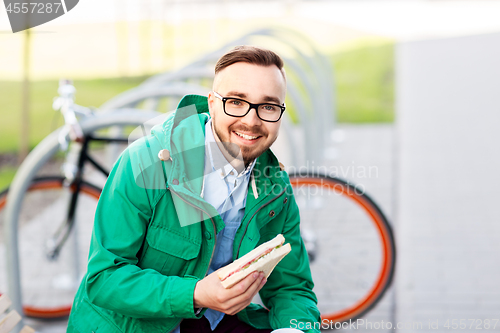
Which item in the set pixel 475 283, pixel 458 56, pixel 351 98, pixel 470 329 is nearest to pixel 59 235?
pixel 470 329

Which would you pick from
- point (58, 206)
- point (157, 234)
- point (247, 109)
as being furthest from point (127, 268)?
point (58, 206)

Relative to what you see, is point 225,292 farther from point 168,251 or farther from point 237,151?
point 237,151

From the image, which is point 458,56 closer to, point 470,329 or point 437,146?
point 437,146

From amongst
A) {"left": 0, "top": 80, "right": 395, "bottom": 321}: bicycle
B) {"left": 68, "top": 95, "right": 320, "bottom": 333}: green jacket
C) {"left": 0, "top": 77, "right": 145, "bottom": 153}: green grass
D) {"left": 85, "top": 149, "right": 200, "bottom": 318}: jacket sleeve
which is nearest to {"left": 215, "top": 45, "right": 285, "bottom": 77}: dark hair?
{"left": 68, "top": 95, "right": 320, "bottom": 333}: green jacket

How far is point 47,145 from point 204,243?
1.30 meters

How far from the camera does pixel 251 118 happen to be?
169cm

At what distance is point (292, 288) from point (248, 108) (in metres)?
0.71

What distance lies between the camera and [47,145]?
2.66m

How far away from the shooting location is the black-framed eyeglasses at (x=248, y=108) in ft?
5.53

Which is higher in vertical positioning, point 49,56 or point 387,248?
point 49,56

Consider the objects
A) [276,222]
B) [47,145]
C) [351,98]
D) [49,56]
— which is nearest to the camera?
[276,222]

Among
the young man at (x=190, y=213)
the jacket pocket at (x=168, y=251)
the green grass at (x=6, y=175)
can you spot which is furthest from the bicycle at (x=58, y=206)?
the green grass at (x=6, y=175)

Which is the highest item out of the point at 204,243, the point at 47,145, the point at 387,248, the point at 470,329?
the point at 47,145

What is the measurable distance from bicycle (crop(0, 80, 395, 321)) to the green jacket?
982 millimetres
